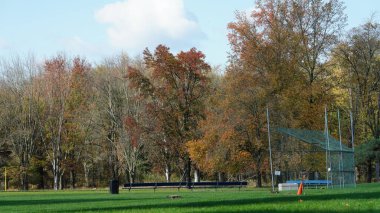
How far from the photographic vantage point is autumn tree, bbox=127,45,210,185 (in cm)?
6619

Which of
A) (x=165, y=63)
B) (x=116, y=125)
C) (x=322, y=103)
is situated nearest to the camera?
(x=322, y=103)

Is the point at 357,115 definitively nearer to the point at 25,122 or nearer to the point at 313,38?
the point at 313,38

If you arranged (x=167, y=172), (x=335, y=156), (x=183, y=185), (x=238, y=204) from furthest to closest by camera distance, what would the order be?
1. (x=167, y=172)
2. (x=183, y=185)
3. (x=335, y=156)
4. (x=238, y=204)

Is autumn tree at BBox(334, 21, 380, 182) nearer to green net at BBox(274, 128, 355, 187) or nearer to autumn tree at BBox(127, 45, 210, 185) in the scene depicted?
autumn tree at BBox(127, 45, 210, 185)

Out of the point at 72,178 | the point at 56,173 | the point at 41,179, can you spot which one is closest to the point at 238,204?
the point at 56,173

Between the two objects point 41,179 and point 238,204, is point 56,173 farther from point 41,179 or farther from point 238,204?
point 238,204

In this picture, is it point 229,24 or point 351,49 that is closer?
point 229,24

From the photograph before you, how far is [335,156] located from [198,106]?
25177mm

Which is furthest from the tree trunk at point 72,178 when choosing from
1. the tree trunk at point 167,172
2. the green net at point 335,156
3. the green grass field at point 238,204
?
the green grass field at point 238,204

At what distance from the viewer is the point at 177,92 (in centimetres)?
6650

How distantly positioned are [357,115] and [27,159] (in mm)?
39134

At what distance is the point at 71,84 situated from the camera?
8075 cm

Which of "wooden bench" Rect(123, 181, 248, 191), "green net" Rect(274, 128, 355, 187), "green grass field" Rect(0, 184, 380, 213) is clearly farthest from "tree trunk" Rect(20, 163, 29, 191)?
"green grass field" Rect(0, 184, 380, 213)

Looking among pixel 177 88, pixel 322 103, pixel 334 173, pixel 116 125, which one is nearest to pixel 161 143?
pixel 177 88
